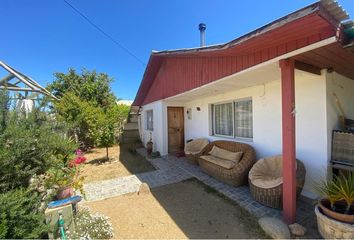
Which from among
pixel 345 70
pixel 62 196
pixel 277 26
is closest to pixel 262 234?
pixel 277 26

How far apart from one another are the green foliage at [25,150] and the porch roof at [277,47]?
3.64m

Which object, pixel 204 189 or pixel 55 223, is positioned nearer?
pixel 55 223

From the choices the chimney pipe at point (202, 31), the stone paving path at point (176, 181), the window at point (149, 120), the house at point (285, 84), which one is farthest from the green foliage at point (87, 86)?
the chimney pipe at point (202, 31)

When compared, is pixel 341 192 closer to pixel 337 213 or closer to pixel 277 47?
pixel 337 213

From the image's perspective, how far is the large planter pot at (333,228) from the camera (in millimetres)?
2346

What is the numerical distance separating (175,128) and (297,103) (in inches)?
227

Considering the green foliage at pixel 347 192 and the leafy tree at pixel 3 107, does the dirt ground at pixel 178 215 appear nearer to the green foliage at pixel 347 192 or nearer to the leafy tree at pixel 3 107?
the green foliage at pixel 347 192

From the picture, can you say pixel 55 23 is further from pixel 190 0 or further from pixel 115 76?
pixel 115 76

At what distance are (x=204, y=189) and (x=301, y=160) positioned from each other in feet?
7.87

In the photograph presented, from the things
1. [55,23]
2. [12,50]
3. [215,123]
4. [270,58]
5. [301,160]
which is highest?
[55,23]

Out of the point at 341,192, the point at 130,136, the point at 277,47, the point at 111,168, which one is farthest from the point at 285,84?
the point at 130,136

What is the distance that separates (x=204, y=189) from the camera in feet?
15.5

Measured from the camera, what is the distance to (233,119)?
616 centimetres

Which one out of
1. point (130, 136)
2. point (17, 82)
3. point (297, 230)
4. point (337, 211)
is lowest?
point (297, 230)
